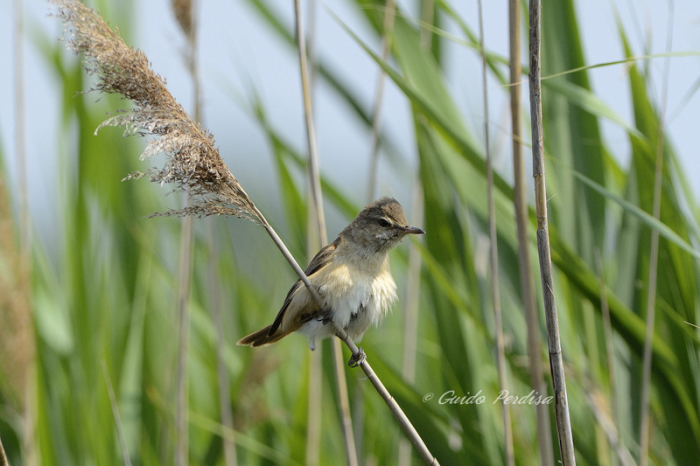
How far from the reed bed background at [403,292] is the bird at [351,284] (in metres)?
0.12

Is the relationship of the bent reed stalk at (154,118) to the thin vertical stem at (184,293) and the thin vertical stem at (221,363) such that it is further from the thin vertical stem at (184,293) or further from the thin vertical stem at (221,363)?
the thin vertical stem at (221,363)

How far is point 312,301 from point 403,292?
1231 millimetres

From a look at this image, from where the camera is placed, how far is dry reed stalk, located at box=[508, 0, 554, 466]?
1393 mm

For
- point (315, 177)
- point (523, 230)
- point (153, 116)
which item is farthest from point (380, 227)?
point (153, 116)

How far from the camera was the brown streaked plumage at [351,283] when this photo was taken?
1.99 m

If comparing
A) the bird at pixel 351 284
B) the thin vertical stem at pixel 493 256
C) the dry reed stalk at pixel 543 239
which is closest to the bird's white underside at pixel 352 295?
the bird at pixel 351 284

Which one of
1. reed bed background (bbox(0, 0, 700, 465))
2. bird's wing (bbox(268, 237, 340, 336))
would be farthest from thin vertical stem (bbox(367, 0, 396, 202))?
bird's wing (bbox(268, 237, 340, 336))

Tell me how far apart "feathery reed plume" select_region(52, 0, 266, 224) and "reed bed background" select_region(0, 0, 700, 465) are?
401 millimetres

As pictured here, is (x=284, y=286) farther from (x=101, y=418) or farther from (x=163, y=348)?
(x=101, y=418)

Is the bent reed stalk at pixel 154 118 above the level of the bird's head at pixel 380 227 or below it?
above

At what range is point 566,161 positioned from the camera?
2107 mm

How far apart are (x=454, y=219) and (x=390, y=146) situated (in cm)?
60

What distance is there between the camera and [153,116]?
1.22 m

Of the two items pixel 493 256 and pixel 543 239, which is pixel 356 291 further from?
pixel 543 239
